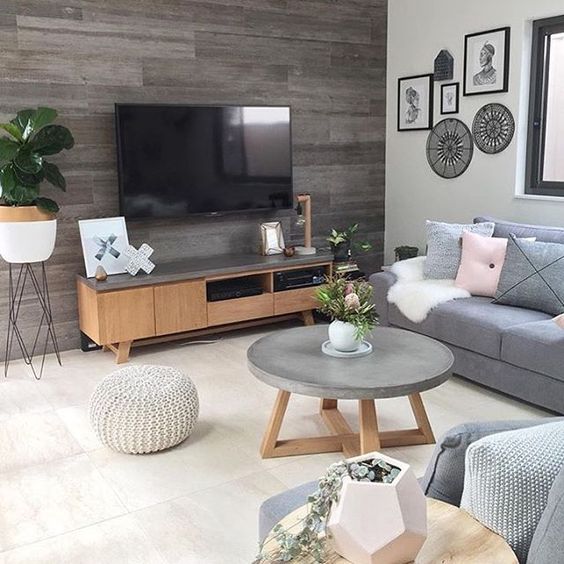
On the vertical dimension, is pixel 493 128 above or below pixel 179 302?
above

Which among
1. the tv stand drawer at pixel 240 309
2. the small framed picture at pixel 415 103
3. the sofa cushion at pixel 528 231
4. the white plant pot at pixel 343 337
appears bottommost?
the tv stand drawer at pixel 240 309

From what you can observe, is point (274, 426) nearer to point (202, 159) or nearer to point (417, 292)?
point (417, 292)

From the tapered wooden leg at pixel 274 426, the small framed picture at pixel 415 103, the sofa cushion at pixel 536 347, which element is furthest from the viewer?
the small framed picture at pixel 415 103

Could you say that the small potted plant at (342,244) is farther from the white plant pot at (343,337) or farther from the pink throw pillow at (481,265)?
the white plant pot at (343,337)

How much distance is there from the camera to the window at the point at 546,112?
454cm

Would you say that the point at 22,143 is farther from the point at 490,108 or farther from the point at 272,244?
the point at 490,108

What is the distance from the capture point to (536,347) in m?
3.39

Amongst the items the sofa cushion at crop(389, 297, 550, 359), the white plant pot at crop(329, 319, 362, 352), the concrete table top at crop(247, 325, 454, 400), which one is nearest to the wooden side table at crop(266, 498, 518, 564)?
the concrete table top at crop(247, 325, 454, 400)

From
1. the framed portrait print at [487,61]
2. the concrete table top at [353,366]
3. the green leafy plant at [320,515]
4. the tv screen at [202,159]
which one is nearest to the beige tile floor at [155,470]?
the concrete table top at [353,366]

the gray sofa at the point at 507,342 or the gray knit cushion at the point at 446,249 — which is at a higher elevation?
the gray knit cushion at the point at 446,249

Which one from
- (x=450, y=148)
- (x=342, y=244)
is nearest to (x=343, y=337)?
(x=342, y=244)

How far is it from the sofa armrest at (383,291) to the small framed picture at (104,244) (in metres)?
1.67

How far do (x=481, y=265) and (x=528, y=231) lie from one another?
0.36 meters

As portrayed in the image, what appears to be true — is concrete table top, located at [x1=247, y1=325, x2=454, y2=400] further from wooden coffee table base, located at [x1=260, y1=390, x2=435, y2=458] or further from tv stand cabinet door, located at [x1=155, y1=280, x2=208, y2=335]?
tv stand cabinet door, located at [x1=155, y1=280, x2=208, y2=335]
